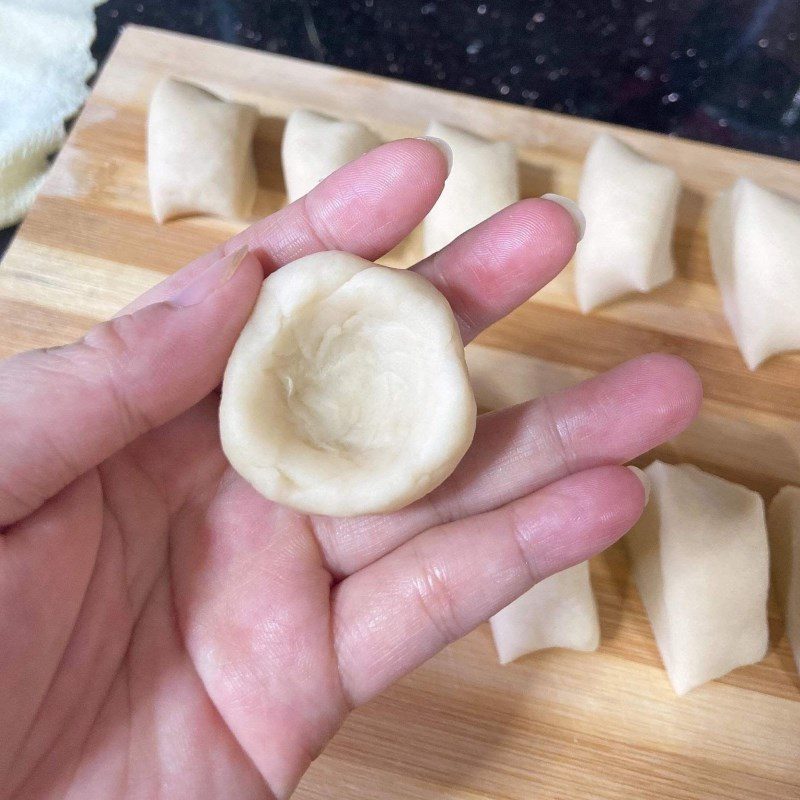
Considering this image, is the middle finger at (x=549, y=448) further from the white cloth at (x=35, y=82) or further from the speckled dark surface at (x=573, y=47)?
the white cloth at (x=35, y=82)

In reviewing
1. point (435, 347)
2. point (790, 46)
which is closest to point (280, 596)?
point (435, 347)

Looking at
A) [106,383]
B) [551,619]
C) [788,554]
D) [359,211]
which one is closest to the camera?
[106,383]

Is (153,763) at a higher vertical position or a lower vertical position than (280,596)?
lower

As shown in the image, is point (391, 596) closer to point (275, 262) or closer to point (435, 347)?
point (435, 347)

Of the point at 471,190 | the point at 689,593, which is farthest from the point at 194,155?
the point at 689,593

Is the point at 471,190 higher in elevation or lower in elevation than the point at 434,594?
higher

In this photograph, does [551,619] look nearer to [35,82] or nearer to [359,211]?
[359,211]

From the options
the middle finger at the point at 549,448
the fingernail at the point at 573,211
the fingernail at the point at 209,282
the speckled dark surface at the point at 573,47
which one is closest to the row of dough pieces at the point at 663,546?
the middle finger at the point at 549,448

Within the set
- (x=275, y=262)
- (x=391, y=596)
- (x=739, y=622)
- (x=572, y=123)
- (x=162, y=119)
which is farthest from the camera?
(x=572, y=123)
